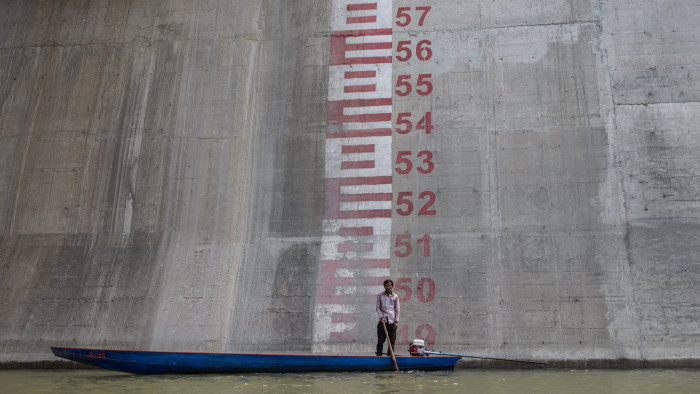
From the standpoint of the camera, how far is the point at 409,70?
484 inches

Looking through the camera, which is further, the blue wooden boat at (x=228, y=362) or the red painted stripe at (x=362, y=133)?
the red painted stripe at (x=362, y=133)

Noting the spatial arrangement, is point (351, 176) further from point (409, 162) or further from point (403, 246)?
point (403, 246)

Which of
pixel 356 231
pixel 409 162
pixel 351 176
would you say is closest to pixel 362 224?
pixel 356 231

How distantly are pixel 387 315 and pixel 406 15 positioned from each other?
607cm

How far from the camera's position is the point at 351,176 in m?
11.6

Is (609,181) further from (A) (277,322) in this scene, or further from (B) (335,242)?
(A) (277,322)

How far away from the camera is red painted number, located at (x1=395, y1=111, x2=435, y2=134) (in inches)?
466

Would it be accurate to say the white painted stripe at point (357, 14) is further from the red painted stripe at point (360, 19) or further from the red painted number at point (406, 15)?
the red painted number at point (406, 15)

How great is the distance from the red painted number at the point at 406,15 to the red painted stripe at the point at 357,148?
8.66 feet

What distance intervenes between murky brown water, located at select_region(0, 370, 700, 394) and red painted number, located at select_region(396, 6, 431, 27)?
6607 millimetres

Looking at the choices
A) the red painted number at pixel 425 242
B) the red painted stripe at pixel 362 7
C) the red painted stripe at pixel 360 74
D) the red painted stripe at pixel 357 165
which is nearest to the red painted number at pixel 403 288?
the red painted number at pixel 425 242

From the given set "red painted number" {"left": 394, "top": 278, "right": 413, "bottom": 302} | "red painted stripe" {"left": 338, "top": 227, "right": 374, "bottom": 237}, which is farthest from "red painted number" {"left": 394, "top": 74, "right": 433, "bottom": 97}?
"red painted number" {"left": 394, "top": 278, "right": 413, "bottom": 302}

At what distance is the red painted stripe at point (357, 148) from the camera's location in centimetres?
1173

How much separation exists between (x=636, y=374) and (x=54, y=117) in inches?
424
